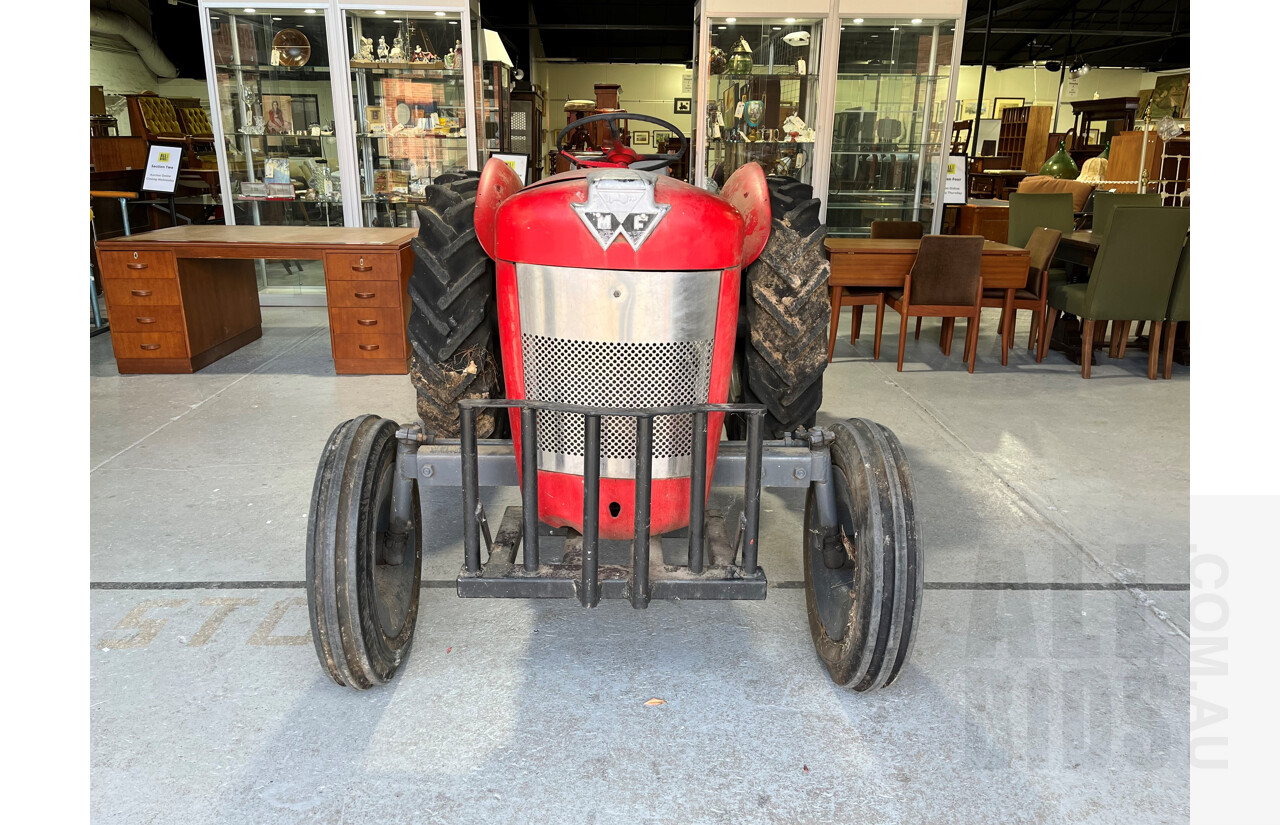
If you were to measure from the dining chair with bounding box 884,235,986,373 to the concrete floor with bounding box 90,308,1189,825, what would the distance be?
1.89 metres

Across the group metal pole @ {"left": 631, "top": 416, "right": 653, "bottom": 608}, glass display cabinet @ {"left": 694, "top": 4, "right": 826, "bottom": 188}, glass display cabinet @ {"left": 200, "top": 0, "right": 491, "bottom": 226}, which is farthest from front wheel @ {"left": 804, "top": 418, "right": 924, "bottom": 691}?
glass display cabinet @ {"left": 200, "top": 0, "right": 491, "bottom": 226}

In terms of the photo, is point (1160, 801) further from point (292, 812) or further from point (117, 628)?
point (117, 628)

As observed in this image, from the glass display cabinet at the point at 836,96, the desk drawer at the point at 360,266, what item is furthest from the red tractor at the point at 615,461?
the glass display cabinet at the point at 836,96

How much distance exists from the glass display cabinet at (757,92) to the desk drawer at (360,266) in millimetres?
3227

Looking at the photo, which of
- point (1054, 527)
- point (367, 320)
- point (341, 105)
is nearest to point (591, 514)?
point (1054, 527)

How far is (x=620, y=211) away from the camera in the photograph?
170cm

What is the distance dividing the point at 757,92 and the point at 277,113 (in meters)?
4.03

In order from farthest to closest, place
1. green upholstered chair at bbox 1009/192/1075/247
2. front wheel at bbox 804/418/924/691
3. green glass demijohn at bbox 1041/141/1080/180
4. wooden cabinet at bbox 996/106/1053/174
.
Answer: wooden cabinet at bbox 996/106/1053/174 < green glass demijohn at bbox 1041/141/1080/180 < green upholstered chair at bbox 1009/192/1075/247 < front wheel at bbox 804/418/924/691

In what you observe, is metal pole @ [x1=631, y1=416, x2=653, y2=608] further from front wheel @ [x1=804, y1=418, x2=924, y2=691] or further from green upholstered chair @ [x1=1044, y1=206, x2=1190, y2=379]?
green upholstered chair @ [x1=1044, y1=206, x2=1190, y2=379]

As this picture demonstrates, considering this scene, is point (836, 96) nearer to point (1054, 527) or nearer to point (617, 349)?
point (1054, 527)

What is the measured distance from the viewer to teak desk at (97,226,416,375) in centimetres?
461

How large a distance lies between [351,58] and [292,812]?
6.21 m

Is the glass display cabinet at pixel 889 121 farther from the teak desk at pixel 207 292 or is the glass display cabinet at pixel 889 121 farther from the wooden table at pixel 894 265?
the teak desk at pixel 207 292

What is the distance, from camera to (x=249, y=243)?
15.2 ft
